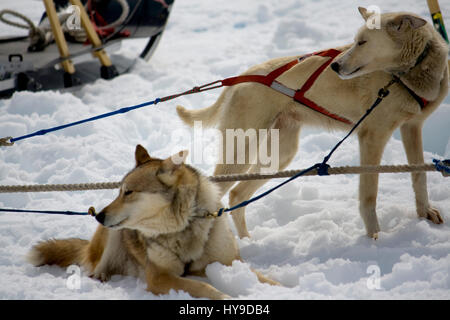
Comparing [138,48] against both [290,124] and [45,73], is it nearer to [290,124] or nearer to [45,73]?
[45,73]

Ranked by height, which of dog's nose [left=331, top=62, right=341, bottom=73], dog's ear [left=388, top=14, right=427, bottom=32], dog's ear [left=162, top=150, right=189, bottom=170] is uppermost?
dog's ear [left=388, top=14, right=427, bottom=32]

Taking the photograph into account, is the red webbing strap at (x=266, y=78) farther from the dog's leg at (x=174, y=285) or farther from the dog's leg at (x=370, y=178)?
the dog's leg at (x=174, y=285)

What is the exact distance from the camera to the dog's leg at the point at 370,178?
9.75 ft

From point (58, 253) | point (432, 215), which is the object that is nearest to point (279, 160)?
point (432, 215)

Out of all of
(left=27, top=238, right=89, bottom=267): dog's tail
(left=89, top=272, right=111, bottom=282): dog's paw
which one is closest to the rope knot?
(left=89, top=272, right=111, bottom=282): dog's paw

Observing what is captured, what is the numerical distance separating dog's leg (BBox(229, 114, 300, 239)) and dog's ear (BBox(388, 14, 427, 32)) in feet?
3.23

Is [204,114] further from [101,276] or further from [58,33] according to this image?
[58,33]

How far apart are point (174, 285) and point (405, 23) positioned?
6.45ft

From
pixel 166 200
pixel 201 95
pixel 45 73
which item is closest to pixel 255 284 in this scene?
pixel 166 200

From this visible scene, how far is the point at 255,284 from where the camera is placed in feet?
7.89

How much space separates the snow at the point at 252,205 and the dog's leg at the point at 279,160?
0.16 metres

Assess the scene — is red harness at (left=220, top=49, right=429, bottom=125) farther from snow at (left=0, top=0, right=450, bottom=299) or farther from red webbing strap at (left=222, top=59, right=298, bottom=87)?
snow at (left=0, top=0, right=450, bottom=299)

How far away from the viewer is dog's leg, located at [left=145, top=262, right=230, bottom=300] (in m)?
2.29

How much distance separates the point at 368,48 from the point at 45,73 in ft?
17.4
